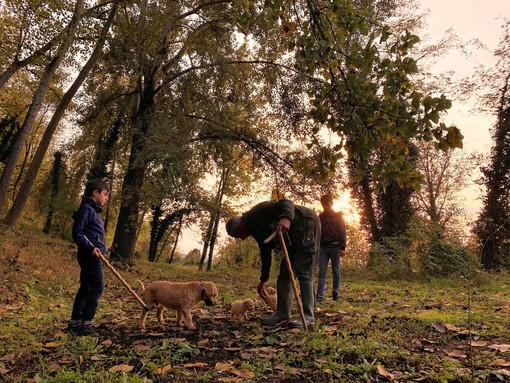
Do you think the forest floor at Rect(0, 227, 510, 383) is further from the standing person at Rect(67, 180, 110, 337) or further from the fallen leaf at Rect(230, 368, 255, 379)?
the standing person at Rect(67, 180, 110, 337)

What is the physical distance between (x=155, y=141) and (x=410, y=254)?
1094 centimetres

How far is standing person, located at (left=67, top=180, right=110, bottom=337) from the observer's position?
5.42 metres

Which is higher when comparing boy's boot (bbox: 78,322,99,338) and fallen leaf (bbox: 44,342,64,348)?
boy's boot (bbox: 78,322,99,338)

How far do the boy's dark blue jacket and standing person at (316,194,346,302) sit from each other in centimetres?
496

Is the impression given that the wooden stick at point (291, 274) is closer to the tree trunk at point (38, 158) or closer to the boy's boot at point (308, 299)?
the boy's boot at point (308, 299)

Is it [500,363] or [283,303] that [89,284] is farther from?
[500,363]

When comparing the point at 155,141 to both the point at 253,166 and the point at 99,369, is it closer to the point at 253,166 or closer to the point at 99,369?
the point at 253,166

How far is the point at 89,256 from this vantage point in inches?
220

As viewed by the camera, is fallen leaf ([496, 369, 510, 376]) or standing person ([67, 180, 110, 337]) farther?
standing person ([67, 180, 110, 337])

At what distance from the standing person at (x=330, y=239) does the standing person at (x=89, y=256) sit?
4.95m

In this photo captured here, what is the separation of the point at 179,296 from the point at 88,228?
64.4 inches

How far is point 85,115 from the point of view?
1697 cm

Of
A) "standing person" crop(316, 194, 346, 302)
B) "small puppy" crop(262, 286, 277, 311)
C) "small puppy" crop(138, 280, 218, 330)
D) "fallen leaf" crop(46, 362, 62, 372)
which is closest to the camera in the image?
"fallen leaf" crop(46, 362, 62, 372)

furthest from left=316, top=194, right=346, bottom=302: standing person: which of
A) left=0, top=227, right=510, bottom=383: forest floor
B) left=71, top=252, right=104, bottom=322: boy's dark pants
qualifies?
left=71, top=252, right=104, bottom=322: boy's dark pants
